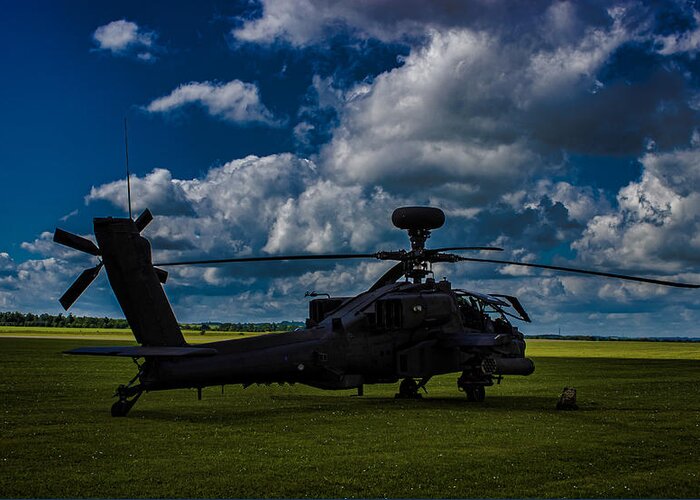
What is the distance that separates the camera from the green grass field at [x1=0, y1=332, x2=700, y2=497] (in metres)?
11.7

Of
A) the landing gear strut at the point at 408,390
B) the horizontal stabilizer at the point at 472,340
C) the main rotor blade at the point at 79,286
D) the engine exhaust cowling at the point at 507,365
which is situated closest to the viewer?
the main rotor blade at the point at 79,286

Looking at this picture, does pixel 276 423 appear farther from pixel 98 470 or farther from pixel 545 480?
pixel 545 480

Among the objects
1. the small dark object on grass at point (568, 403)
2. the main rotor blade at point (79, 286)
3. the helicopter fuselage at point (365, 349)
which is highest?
the main rotor blade at point (79, 286)

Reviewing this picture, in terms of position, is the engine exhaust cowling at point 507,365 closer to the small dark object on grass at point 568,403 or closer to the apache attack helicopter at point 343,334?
the apache attack helicopter at point 343,334

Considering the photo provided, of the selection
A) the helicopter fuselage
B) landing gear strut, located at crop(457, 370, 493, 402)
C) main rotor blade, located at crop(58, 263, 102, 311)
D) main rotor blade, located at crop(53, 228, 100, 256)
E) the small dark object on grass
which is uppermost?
main rotor blade, located at crop(53, 228, 100, 256)

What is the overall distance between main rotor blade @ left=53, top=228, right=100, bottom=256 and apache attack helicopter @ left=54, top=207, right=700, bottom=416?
0.09 ft

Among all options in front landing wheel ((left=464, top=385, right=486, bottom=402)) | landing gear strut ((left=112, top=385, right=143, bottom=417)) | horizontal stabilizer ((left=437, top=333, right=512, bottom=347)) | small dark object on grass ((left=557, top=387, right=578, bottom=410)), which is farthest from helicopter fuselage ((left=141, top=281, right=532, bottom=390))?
small dark object on grass ((left=557, top=387, right=578, bottom=410))

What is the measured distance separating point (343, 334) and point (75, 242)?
27.7 feet

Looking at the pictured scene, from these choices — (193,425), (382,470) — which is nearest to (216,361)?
(193,425)

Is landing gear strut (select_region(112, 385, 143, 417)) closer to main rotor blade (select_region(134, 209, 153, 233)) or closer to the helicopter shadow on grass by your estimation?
the helicopter shadow on grass

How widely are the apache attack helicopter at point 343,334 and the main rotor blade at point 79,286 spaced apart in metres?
0.03

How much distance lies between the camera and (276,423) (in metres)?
19.4

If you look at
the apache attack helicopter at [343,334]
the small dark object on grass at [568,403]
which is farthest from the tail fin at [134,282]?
the small dark object on grass at [568,403]

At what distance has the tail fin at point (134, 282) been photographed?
67.3 ft
